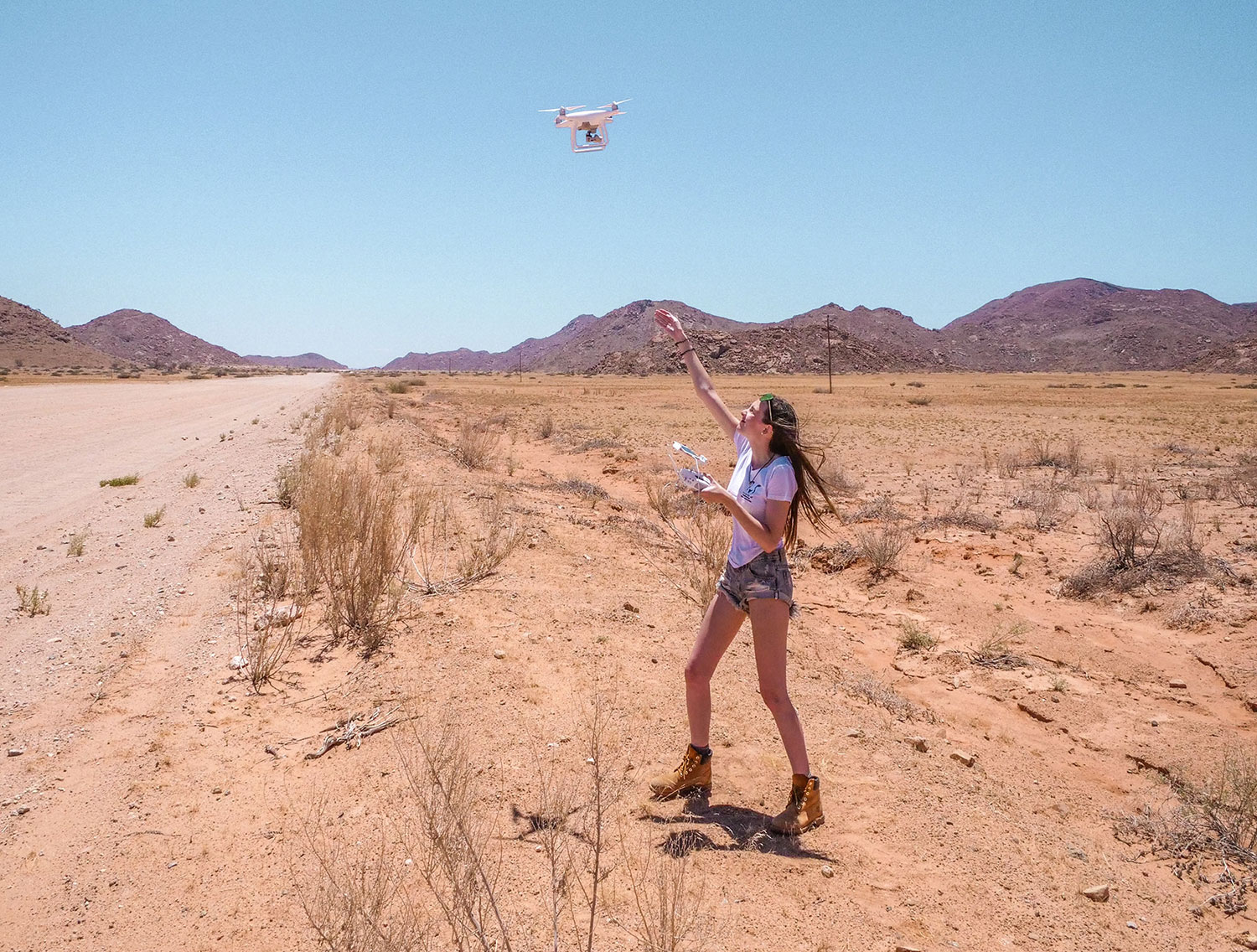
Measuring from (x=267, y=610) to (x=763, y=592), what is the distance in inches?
162

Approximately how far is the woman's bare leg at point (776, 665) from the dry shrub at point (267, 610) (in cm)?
310

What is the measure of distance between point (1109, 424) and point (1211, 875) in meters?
28.6

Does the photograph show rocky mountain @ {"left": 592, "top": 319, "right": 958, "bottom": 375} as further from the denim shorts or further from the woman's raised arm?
the denim shorts

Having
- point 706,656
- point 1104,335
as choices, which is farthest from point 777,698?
point 1104,335

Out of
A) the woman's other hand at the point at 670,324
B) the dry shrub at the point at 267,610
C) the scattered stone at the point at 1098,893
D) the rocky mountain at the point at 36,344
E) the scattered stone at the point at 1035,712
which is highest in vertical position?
the rocky mountain at the point at 36,344

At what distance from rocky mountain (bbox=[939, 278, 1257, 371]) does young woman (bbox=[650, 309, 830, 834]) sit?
145m

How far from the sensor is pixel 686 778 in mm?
3574

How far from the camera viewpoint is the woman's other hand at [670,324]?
439cm

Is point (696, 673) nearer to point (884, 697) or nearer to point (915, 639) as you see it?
point (884, 697)

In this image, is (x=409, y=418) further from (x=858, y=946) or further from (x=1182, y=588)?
(x=858, y=946)

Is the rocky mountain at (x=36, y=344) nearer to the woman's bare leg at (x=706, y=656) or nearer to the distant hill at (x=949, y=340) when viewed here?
the distant hill at (x=949, y=340)

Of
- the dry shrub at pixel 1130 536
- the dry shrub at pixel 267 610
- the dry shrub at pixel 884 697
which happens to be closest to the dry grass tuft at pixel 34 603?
the dry shrub at pixel 267 610

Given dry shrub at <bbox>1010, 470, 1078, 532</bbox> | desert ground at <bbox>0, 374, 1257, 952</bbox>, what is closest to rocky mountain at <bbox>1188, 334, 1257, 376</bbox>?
dry shrub at <bbox>1010, 470, 1078, 532</bbox>

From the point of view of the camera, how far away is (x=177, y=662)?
5.01 m
